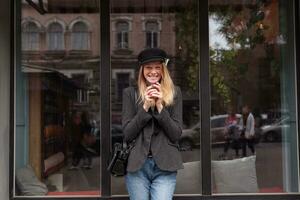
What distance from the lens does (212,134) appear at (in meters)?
5.56

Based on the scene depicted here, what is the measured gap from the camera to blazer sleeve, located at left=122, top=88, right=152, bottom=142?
394cm

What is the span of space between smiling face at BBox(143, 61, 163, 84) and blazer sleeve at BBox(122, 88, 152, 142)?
0.20 metres

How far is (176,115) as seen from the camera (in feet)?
13.3

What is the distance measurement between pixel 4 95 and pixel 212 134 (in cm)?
217

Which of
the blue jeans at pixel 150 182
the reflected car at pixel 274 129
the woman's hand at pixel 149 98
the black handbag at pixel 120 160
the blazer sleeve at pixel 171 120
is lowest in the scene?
the blue jeans at pixel 150 182

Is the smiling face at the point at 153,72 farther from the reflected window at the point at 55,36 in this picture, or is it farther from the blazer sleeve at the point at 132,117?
the reflected window at the point at 55,36

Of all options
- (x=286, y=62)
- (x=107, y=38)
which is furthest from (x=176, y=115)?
(x=286, y=62)

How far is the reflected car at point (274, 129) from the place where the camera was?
566 cm

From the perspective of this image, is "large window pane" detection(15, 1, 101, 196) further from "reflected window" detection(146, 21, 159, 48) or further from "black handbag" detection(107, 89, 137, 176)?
"black handbag" detection(107, 89, 137, 176)

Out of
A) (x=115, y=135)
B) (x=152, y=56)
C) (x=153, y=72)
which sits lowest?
(x=115, y=135)

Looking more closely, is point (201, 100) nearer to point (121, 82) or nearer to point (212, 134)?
point (212, 134)

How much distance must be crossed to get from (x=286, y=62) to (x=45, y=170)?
9.25ft

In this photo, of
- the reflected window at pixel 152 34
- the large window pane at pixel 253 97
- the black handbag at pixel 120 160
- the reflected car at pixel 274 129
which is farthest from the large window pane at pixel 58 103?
the reflected car at pixel 274 129

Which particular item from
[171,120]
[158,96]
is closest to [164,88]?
[158,96]
